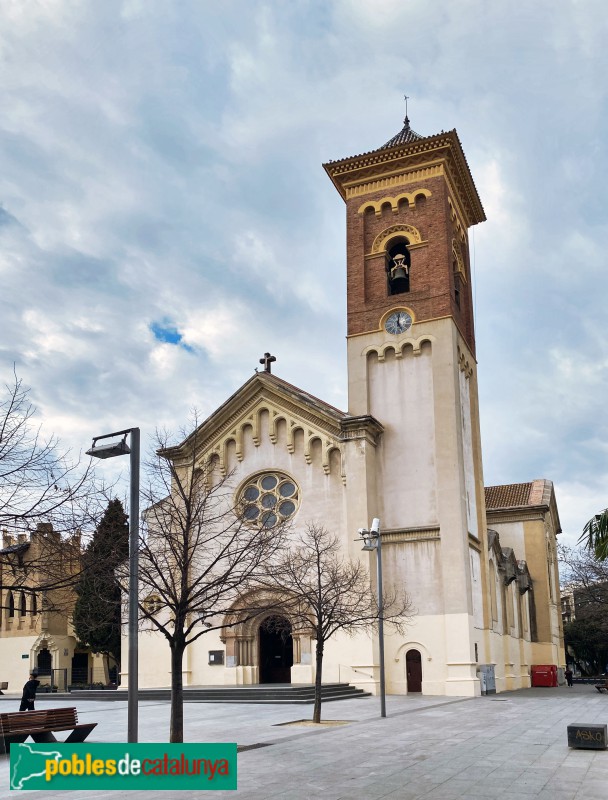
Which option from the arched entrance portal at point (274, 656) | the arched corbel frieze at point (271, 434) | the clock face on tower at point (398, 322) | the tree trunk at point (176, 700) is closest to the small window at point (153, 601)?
the tree trunk at point (176, 700)

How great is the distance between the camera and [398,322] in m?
40.7

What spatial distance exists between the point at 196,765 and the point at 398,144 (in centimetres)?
3732

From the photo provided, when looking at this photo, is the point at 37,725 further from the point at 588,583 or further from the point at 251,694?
the point at 588,583

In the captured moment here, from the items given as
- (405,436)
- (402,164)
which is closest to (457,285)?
(402,164)

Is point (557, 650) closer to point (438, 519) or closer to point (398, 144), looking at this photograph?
point (438, 519)

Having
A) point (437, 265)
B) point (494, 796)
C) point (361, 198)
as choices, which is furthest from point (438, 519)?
point (494, 796)

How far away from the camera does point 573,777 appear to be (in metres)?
12.9

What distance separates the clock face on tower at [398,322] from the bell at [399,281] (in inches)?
84.2

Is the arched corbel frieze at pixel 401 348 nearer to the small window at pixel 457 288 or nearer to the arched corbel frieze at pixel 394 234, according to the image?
the small window at pixel 457 288

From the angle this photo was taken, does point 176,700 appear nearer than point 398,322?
Yes

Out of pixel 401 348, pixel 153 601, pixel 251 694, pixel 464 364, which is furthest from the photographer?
pixel 464 364

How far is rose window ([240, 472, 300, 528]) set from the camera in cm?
3853

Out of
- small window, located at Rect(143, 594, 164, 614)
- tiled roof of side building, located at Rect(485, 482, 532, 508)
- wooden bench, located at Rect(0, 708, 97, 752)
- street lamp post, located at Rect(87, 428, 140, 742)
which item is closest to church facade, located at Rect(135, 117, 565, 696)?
tiled roof of side building, located at Rect(485, 482, 532, 508)

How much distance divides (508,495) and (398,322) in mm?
21508
